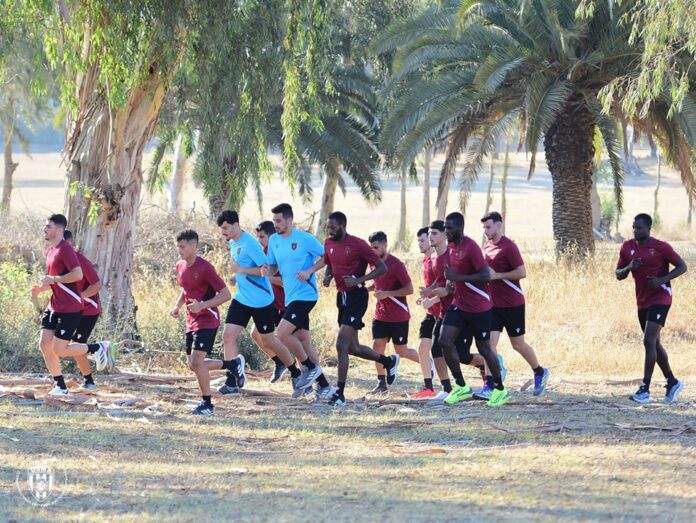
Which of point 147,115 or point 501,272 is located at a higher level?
point 147,115

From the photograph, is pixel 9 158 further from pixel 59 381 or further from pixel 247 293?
pixel 247 293

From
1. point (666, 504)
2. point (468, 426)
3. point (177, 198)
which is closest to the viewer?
point (666, 504)

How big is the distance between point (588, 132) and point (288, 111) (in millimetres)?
10349

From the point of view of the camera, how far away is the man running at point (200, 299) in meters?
10.2

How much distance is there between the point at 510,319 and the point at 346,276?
5.85ft

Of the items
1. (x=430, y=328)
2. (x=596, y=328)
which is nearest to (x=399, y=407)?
(x=430, y=328)

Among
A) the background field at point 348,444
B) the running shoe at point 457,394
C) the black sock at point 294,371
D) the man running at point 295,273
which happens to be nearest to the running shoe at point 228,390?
the background field at point 348,444

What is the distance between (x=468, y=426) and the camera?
32.4ft

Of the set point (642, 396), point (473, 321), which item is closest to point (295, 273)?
point (473, 321)

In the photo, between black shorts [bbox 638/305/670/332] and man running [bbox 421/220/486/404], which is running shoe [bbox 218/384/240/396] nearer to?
man running [bbox 421/220/486/404]

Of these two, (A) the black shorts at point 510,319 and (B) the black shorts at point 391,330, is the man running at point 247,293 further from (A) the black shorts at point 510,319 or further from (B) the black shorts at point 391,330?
(A) the black shorts at point 510,319

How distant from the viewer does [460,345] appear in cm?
1109

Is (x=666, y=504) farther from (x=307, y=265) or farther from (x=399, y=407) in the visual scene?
(x=307, y=265)

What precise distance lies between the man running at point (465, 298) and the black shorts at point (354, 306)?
0.87 meters
